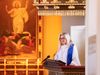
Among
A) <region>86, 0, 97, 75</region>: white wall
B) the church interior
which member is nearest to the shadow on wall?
<region>86, 0, 97, 75</region>: white wall

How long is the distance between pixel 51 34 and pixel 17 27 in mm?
1232

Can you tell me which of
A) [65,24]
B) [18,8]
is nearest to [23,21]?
[18,8]

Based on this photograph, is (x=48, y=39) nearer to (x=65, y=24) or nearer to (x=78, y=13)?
(x=65, y=24)

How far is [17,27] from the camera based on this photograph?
10.6 m

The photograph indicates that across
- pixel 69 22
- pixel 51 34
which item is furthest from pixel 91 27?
pixel 51 34

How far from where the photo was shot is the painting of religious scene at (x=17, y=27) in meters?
10.3

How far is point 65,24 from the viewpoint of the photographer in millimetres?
8188

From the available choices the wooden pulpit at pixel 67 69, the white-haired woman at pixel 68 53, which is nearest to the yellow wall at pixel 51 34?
the white-haired woman at pixel 68 53

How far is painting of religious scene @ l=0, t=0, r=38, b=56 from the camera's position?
1034 cm

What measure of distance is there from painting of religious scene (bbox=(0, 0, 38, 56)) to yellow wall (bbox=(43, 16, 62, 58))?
378mm

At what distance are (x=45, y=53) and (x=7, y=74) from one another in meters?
1.49

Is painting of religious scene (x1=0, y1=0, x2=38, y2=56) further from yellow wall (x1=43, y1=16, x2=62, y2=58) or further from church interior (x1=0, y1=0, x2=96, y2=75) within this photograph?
yellow wall (x1=43, y1=16, x2=62, y2=58)

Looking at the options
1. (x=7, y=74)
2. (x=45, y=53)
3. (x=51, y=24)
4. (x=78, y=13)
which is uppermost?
(x=78, y=13)

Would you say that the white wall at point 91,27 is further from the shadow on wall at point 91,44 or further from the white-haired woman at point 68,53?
the white-haired woman at point 68,53
